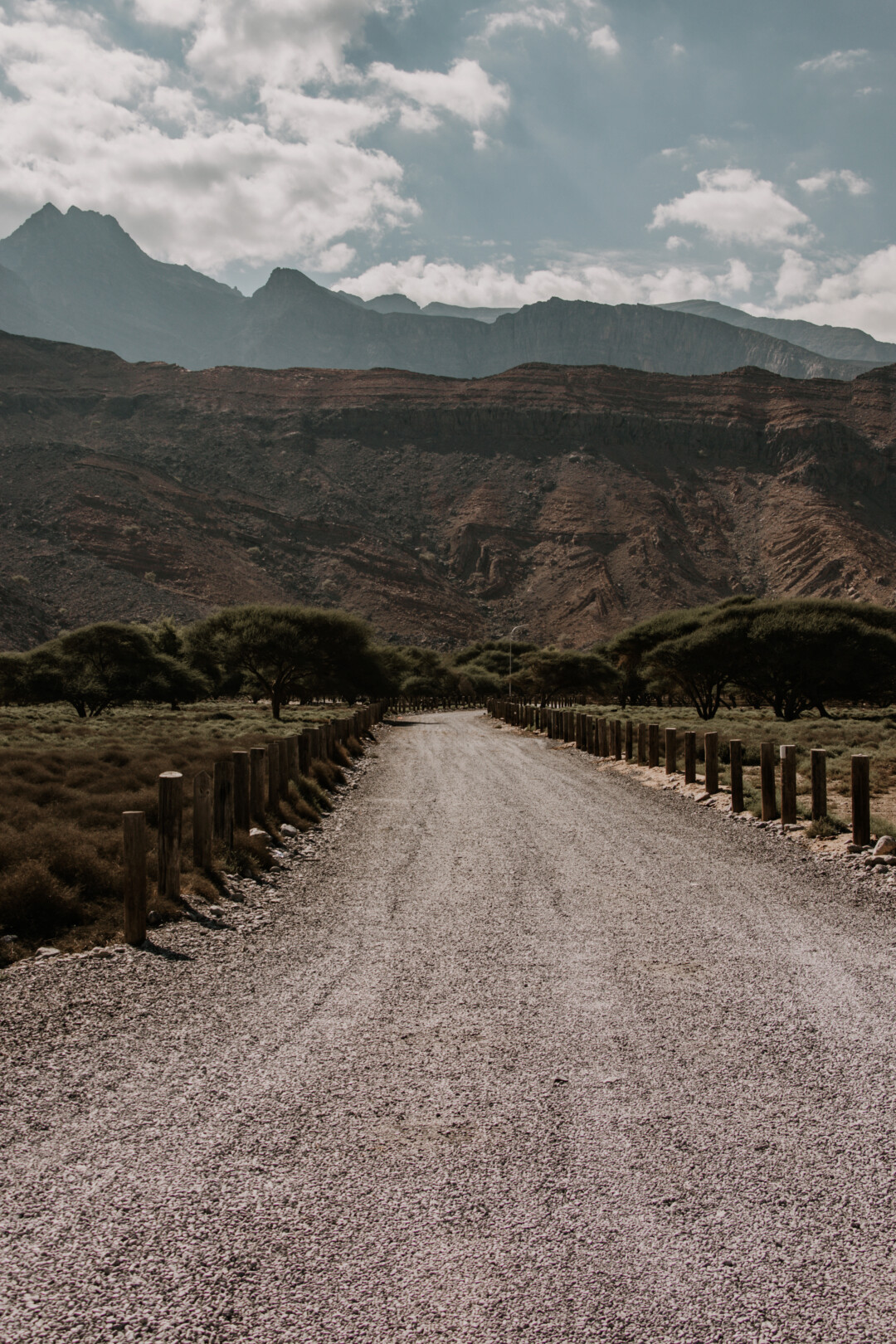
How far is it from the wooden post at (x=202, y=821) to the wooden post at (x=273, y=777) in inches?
125

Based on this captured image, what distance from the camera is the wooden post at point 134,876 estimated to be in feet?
21.4

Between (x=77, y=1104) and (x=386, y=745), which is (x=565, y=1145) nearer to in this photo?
(x=77, y=1104)

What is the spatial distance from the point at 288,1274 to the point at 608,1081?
1.86 m

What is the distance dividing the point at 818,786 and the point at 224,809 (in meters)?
7.08

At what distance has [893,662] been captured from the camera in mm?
42594

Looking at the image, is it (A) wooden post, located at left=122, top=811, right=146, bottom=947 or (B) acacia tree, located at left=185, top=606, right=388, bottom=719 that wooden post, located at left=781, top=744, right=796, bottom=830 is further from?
(B) acacia tree, located at left=185, top=606, right=388, bottom=719

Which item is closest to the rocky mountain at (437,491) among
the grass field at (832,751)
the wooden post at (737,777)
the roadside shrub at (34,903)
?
the grass field at (832,751)

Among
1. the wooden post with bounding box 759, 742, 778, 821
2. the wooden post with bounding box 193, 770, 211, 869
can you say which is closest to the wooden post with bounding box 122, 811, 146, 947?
the wooden post with bounding box 193, 770, 211, 869

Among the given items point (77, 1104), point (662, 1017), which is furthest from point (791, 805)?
point (77, 1104)


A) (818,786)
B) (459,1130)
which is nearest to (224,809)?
(459,1130)

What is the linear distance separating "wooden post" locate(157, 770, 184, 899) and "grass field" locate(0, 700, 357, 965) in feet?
0.56

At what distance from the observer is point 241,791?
33.0 feet

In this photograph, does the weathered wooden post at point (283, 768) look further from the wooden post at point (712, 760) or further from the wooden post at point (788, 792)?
the wooden post at point (788, 792)

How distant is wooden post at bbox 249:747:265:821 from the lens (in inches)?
409
